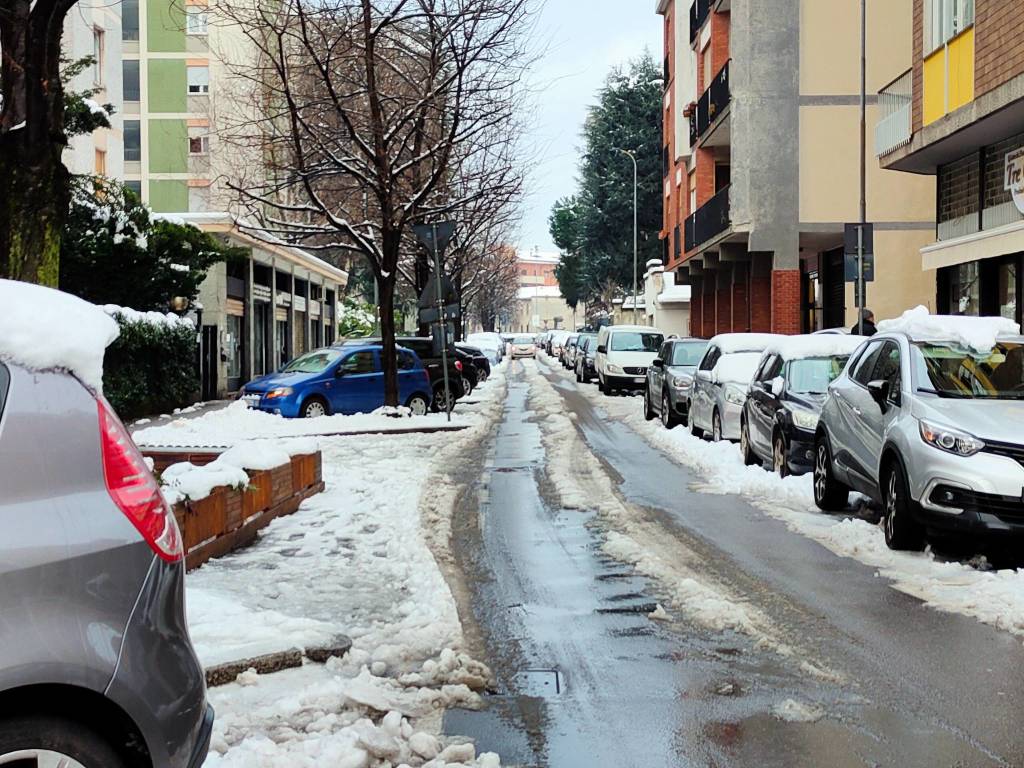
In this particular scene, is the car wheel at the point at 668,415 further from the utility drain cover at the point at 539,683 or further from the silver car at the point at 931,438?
the utility drain cover at the point at 539,683

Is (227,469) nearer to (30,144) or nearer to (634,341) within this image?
(30,144)

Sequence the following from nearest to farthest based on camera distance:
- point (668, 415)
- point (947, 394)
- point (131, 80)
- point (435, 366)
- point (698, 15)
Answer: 1. point (947, 394)
2. point (668, 415)
3. point (435, 366)
4. point (698, 15)
5. point (131, 80)

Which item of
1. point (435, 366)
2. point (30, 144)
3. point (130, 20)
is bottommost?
point (435, 366)

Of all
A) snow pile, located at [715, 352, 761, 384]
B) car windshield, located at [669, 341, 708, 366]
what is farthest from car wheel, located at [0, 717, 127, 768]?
car windshield, located at [669, 341, 708, 366]

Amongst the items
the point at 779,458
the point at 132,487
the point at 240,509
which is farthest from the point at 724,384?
the point at 132,487

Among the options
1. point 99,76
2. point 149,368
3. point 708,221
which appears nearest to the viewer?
point 149,368

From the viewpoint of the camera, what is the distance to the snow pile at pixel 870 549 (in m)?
7.50

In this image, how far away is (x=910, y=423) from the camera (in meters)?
9.41

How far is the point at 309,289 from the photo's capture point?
169 ft

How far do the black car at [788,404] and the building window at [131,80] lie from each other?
46.2 meters

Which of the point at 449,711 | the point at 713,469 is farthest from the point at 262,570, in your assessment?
the point at 713,469

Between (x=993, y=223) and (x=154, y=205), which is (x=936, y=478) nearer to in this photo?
(x=993, y=223)

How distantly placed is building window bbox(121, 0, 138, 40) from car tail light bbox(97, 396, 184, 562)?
5610 centimetres

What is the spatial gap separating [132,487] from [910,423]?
705 centimetres
